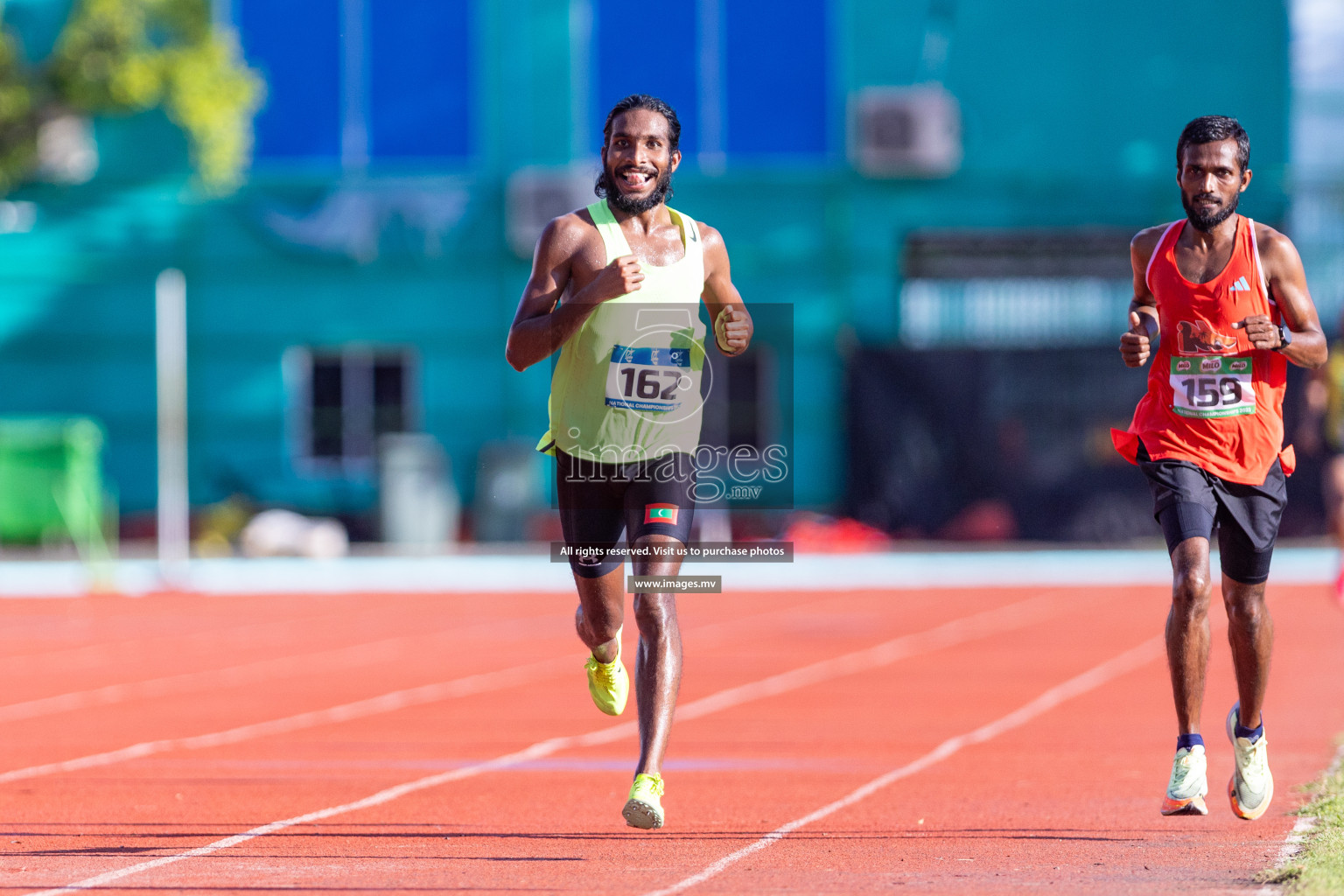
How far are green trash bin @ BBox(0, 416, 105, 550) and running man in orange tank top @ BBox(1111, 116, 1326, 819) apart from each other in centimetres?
1871

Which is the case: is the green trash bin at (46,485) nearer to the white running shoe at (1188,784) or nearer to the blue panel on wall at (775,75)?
the blue panel on wall at (775,75)

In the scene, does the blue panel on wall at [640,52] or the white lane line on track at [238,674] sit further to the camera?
the blue panel on wall at [640,52]

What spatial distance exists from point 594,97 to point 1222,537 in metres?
22.6

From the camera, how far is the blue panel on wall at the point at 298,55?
28.4m

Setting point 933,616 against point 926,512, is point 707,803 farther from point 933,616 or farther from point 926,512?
point 926,512

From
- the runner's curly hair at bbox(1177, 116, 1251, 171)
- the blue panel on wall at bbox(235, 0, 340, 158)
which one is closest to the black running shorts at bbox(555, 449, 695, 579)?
the runner's curly hair at bbox(1177, 116, 1251, 171)

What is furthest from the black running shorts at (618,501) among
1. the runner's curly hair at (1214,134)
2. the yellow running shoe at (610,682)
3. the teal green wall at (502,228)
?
the teal green wall at (502,228)

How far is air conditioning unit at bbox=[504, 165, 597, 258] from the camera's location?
2794 centimetres

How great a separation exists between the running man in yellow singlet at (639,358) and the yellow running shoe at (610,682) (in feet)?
1.29

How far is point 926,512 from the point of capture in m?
26.6

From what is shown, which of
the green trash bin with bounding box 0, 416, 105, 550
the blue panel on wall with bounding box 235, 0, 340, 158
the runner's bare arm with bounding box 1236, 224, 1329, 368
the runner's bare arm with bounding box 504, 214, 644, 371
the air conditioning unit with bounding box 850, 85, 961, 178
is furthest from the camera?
the blue panel on wall with bounding box 235, 0, 340, 158

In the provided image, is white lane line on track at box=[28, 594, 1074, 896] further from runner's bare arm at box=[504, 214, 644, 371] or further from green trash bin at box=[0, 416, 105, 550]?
green trash bin at box=[0, 416, 105, 550]

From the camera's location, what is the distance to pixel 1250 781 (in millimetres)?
6383

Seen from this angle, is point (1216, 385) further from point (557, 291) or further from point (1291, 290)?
point (557, 291)
